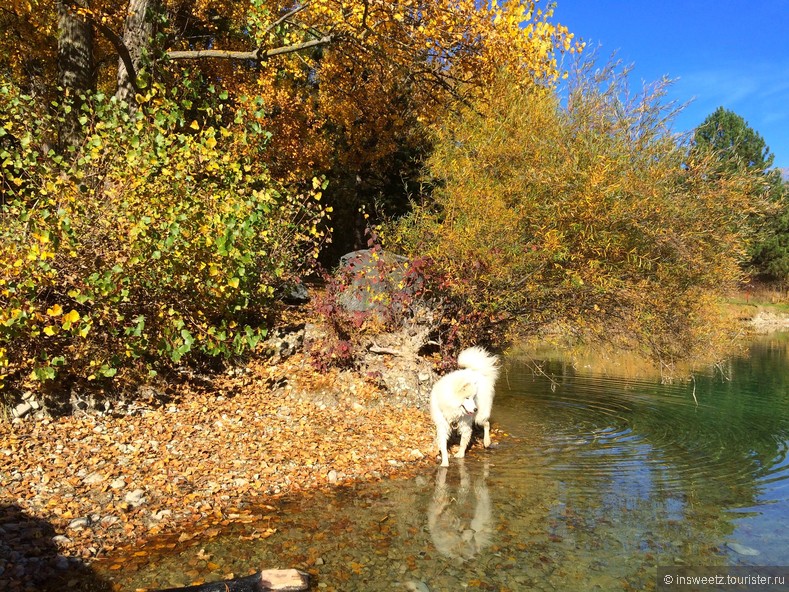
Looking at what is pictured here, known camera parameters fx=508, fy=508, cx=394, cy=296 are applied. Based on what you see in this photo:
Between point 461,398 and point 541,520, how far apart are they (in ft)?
7.14

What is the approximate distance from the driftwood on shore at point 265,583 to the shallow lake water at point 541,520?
0.30m

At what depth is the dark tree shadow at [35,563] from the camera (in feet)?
14.8

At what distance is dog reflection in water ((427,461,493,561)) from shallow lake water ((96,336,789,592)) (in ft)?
0.08

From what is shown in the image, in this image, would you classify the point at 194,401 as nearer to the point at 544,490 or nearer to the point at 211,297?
the point at 211,297

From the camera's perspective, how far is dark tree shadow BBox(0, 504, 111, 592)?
4.50 m

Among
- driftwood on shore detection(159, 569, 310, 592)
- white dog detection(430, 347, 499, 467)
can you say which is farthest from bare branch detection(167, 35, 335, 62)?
driftwood on shore detection(159, 569, 310, 592)

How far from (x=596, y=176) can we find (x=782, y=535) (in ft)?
23.0

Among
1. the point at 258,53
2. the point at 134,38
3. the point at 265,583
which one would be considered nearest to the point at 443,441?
the point at 265,583

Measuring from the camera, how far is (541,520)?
6336 mm

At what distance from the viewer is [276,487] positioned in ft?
22.9

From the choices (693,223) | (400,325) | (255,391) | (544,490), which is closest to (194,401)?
(255,391)

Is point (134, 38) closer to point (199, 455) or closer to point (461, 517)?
point (199, 455)

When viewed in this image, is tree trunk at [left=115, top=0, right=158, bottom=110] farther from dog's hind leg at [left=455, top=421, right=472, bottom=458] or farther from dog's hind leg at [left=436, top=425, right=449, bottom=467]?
dog's hind leg at [left=455, top=421, right=472, bottom=458]

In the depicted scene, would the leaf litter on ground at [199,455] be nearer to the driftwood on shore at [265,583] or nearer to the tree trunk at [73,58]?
the driftwood on shore at [265,583]
